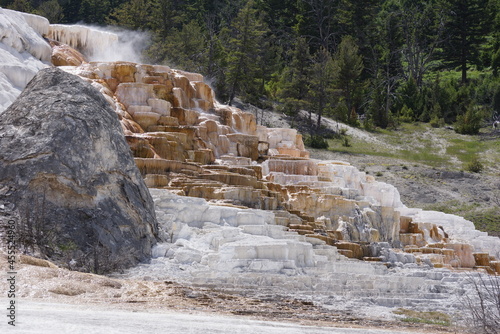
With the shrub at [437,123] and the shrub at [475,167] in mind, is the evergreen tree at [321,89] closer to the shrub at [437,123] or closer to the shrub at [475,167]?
the shrub at [437,123]

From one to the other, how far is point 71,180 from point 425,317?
7.56 m

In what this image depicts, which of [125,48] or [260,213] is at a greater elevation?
[125,48]

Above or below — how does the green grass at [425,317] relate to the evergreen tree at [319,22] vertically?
below

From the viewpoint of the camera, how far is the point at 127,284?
12.2 meters

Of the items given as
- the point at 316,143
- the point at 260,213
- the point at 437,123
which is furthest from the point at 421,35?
the point at 260,213

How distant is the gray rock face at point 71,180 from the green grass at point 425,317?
5.60m

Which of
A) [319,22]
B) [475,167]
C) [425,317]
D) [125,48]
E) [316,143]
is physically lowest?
[475,167]

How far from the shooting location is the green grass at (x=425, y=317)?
12.3m

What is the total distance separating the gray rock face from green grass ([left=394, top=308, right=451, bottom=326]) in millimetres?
5600

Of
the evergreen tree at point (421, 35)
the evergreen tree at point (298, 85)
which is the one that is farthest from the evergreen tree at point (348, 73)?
the evergreen tree at point (421, 35)

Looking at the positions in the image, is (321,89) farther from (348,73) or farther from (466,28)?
(466,28)

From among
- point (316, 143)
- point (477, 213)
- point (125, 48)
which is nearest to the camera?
point (477, 213)

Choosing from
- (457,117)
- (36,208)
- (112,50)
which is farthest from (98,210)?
(457,117)

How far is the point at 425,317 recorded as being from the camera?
1290 cm
